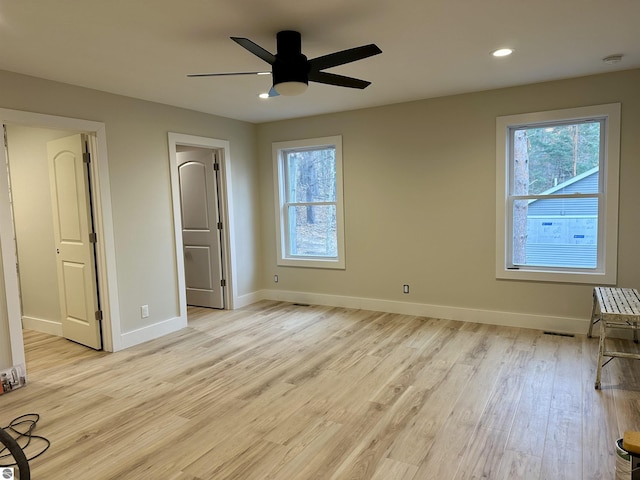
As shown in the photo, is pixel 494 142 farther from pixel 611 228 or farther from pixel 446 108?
pixel 611 228

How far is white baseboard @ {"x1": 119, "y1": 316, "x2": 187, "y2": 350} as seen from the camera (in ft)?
13.6

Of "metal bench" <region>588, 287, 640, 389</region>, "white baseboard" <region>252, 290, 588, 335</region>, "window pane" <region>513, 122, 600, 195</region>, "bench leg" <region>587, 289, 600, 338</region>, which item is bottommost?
"white baseboard" <region>252, 290, 588, 335</region>

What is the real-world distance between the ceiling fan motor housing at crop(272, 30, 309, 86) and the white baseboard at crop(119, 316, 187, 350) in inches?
115

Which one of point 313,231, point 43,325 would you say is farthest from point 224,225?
point 43,325

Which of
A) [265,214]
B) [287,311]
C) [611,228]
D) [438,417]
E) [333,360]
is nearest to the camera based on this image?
[438,417]

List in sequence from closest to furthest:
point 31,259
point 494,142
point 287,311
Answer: point 494,142
point 31,259
point 287,311

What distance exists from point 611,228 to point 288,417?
11.1 feet

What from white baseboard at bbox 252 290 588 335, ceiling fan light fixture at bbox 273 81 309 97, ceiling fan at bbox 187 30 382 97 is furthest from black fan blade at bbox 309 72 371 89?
white baseboard at bbox 252 290 588 335

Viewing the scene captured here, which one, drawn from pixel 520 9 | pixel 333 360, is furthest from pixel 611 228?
pixel 333 360

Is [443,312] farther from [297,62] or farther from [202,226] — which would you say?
[297,62]

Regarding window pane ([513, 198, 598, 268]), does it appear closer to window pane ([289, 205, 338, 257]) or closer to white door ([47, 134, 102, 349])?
window pane ([289, 205, 338, 257])

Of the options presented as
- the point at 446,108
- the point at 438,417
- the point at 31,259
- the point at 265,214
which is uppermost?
the point at 446,108

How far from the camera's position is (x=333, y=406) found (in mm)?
2850

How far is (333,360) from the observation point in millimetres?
3666
